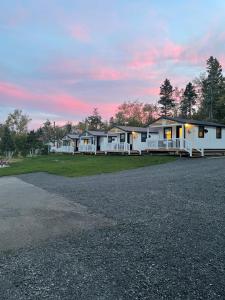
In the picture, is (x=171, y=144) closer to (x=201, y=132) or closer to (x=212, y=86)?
(x=201, y=132)

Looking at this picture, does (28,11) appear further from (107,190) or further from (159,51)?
(107,190)

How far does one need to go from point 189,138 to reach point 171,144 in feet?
7.14

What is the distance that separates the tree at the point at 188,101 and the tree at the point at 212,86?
428 cm

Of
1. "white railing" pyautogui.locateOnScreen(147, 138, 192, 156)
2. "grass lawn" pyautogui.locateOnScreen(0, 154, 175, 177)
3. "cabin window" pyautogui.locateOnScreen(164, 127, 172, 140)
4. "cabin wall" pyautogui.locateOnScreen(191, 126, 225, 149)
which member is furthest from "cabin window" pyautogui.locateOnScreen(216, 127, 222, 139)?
"grass lawn" pyautogui.locateOnScreen(0, 154, 175, 177)

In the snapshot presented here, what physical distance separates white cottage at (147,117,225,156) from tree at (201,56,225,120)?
29.7 m

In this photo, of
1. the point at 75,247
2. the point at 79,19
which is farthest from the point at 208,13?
the point at 75,247

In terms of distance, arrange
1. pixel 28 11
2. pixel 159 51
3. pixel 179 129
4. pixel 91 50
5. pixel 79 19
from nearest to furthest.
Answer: pixel 28 11 < pixel 79 19 < pixel 91 50 < pixel 159 51 < pixel 179 129

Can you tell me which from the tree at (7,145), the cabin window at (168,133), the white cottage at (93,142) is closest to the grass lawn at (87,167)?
the cabin window at (168,133)

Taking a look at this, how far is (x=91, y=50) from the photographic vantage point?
2172 centimetres

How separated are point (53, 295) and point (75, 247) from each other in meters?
1.53

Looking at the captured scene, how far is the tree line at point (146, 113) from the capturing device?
4934 cm

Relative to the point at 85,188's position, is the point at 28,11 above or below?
above

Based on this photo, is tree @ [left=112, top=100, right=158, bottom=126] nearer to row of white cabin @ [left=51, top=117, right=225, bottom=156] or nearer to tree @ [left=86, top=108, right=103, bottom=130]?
tree @ [left=86, top=108, right=103, bottom=130]

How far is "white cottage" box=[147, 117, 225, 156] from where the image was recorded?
2346 cm
